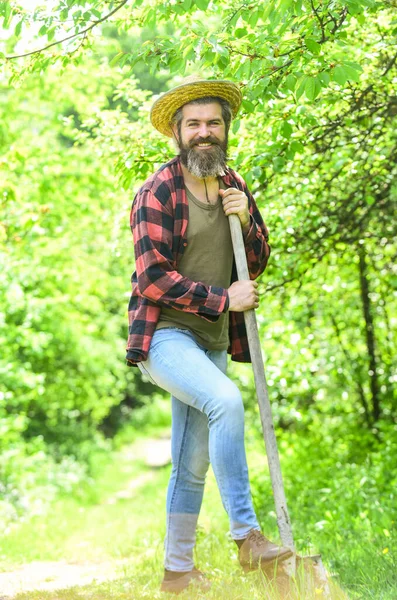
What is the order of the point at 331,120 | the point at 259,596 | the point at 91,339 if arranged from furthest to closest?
the point at 91,339
the point at 331,120
the point at 259,596

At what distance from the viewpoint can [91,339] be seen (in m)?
13.5

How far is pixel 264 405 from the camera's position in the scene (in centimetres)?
321

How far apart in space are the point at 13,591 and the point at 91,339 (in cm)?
972

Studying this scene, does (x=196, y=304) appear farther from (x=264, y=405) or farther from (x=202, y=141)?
(x=202, y=141)

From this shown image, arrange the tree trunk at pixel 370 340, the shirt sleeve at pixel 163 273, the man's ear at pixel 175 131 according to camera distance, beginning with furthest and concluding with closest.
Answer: the tree trunk at pixel 370 340 → the man's ear at pixel 175 131 → the shirt sleeve at pixel 163 273

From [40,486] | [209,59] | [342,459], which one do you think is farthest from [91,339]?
[209,59]

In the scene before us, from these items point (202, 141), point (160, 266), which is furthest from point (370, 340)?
point (160, 266)

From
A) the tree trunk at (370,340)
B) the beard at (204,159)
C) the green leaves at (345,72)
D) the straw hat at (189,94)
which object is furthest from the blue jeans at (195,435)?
the tree trunk at (370,340)

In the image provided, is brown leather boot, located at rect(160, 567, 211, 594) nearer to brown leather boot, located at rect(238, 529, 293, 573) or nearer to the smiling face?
brown leather boot, located at rect(238, 529, 293, 573)

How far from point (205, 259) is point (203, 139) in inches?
21.1

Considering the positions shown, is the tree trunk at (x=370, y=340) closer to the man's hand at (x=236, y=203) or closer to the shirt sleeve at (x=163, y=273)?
the man's hand at (x=236, y=203)

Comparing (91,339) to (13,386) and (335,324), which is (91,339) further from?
(335,324)

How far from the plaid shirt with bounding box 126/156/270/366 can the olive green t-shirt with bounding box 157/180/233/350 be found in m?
0.05

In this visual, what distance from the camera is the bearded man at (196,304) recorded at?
307 cm
